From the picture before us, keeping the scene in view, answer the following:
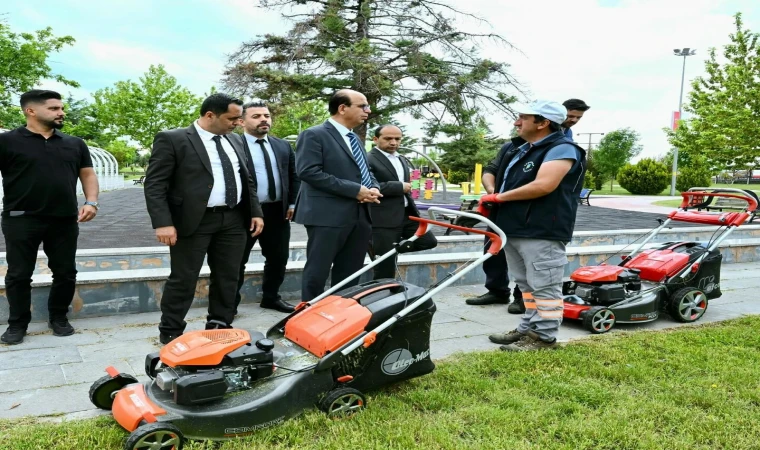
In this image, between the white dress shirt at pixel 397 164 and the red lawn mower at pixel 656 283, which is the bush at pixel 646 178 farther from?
the white dress shirt at pixel 397 164

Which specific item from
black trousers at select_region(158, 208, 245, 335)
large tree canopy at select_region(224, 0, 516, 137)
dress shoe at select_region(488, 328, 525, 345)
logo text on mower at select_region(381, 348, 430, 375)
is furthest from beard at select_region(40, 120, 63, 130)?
large tree canopy at select_region(224, 0, 516, 137)

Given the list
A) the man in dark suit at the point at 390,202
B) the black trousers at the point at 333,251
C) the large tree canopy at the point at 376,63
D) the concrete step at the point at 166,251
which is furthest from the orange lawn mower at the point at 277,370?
→ the large tree canopy at the point at 376,63

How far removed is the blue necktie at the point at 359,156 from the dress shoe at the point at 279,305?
1.51 m

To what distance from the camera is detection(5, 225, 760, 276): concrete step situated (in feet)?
20.0

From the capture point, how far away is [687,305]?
16.4ft

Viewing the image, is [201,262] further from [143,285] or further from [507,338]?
[507,338]

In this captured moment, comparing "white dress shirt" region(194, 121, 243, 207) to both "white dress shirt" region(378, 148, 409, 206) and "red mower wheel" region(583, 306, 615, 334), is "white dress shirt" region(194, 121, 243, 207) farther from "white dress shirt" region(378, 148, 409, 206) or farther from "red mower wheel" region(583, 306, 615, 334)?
"red mower wheel" region(583, 306, 615, 334)

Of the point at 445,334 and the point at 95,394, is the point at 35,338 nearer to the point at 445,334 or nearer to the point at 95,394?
the point at 95,394

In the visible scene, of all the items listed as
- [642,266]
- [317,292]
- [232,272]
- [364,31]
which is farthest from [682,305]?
[364,31]

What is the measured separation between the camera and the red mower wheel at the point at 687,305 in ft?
16.2

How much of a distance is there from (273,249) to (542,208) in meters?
2.39

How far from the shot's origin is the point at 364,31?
773 inches

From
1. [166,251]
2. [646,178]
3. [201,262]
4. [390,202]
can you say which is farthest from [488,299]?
[646,178]

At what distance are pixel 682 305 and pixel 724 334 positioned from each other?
51cm
